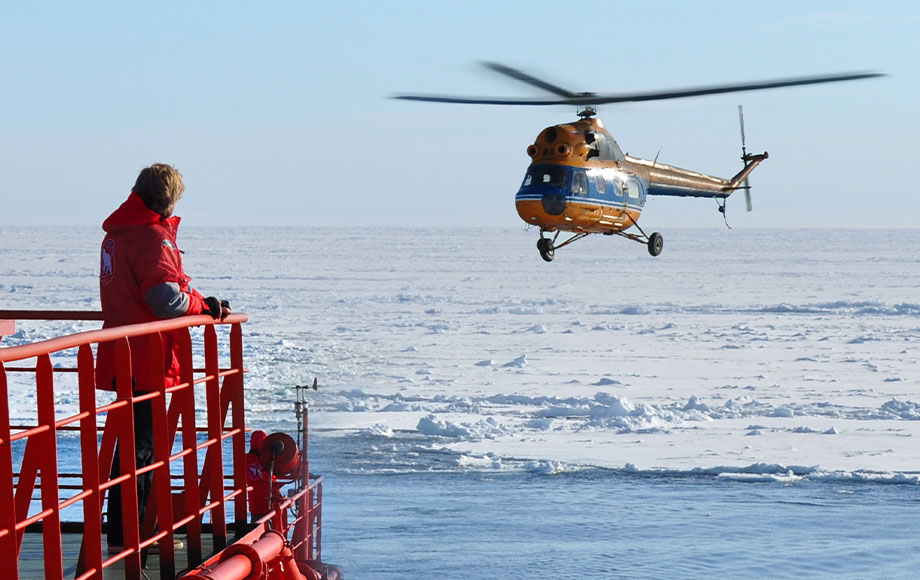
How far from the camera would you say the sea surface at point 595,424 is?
16922 mm

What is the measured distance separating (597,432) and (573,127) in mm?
6419

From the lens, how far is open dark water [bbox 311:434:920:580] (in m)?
16.1

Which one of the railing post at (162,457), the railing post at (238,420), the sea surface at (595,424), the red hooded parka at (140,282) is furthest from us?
the sea surface at (595,424)

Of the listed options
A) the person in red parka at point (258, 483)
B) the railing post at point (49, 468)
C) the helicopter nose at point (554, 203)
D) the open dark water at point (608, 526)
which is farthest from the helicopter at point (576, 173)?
the railing post at point (49, 468)

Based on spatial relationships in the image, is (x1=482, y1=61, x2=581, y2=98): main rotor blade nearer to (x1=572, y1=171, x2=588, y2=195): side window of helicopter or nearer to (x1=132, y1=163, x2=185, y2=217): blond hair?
(x1=572, y1=171, x2=588, y2=195): side window of helicopter

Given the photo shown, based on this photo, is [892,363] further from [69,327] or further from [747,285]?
[747,285]

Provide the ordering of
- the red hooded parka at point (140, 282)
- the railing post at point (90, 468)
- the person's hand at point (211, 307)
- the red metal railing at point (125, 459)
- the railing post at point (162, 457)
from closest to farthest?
the red metal railing at point (125, 459), the railing post at point (90, 468), the railing post at point (162, 457), the red hooded parka at point (140, 282), the person's hand at point (211, 307)

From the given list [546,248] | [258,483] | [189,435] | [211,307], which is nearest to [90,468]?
[189,435]

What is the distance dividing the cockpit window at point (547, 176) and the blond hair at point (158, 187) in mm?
15451

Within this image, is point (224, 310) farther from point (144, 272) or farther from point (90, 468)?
point (90, 468)

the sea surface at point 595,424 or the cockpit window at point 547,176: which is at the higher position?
the cockpit window at point 547,176

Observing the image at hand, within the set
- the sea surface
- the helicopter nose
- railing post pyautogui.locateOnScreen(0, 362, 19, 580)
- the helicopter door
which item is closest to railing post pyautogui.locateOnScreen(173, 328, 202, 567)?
railing post pyautogui.locateOnScreen(0, 362, 19, 580)

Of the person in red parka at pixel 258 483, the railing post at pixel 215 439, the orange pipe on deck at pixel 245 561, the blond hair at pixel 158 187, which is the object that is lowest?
the person in red parka at pixel 258 483

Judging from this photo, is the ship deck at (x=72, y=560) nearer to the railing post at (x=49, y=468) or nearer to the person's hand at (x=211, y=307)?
the person's hand at (x=211, y=307)
